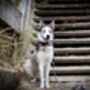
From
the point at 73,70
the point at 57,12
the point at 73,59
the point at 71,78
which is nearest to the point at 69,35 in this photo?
the point at 73,59

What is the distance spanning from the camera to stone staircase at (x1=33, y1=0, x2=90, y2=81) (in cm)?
408

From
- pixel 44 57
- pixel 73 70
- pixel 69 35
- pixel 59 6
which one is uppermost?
pixel 59 6

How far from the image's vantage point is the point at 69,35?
4.90m

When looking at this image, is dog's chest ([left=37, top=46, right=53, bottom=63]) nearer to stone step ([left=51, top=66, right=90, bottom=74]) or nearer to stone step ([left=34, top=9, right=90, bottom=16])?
stone step ([left=51, top=66, right=90, bottom=74])

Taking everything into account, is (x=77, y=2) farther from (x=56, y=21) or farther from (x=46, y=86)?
(x=46, y=86)

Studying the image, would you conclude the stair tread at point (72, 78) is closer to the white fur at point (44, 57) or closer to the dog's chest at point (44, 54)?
the white fur at point (44, 57)

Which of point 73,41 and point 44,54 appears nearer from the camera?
point 44,54

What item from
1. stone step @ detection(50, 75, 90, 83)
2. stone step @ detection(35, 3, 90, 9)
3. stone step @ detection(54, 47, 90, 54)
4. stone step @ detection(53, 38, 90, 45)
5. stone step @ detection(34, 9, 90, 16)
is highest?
stone step @ detection(35, 3, 90, 9)

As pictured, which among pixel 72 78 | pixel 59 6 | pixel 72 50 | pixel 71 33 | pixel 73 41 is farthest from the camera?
pixel 59 6

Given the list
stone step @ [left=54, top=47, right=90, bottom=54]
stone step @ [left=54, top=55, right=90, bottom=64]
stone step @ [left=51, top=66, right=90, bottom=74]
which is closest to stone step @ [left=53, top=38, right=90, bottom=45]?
stone step @ [left=54, top=47, right=90, bottom=54]

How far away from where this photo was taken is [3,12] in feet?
9.54

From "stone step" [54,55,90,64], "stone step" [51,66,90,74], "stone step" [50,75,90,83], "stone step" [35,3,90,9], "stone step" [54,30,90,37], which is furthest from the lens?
"stone step" [35,3,90,9]

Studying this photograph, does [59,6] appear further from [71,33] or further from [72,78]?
[72,78]

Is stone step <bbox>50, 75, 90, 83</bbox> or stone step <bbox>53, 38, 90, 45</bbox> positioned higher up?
stone step <bbox>53, 38, 90, 45</bbox>
